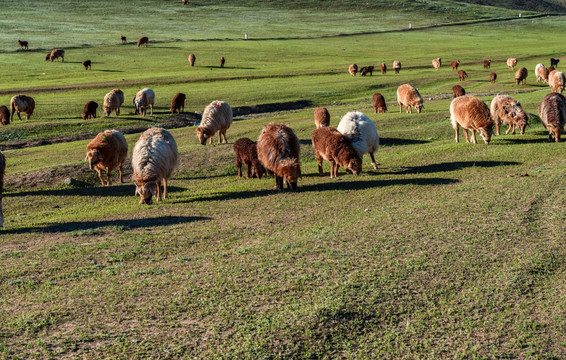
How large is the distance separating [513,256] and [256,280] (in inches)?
172

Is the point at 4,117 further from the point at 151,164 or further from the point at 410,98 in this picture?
the point at 410,98

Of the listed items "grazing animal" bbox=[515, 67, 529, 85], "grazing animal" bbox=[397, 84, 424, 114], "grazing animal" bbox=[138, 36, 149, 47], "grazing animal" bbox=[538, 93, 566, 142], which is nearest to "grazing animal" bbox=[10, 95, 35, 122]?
"grazing animal" bbox=[397, 84, 424, 114]

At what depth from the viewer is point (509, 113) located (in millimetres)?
20609

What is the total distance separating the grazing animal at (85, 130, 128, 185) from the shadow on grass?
4.19 meters

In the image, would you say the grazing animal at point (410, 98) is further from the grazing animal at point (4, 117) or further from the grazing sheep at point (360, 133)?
the grazing animal at point (4, 117)

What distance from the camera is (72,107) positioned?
1353 inches

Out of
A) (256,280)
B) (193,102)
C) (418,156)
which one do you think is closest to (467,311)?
(256,280)

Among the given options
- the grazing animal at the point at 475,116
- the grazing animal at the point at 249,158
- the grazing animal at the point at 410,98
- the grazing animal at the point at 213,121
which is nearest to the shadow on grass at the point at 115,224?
the grazing animal at the point at 249,158

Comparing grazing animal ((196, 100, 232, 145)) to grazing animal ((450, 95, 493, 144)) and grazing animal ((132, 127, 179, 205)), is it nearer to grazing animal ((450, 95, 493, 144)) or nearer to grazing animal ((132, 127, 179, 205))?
grazing animal ((132, 127, 179, 205))

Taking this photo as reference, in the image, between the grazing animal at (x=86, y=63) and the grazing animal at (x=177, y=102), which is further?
the grazing animal at (x=86, y=63)

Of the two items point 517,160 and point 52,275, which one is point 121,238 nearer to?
point 52,275

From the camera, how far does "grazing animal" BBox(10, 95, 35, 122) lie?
3109cm

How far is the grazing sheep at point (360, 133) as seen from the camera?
659 inches

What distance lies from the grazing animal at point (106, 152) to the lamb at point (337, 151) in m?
6.24
